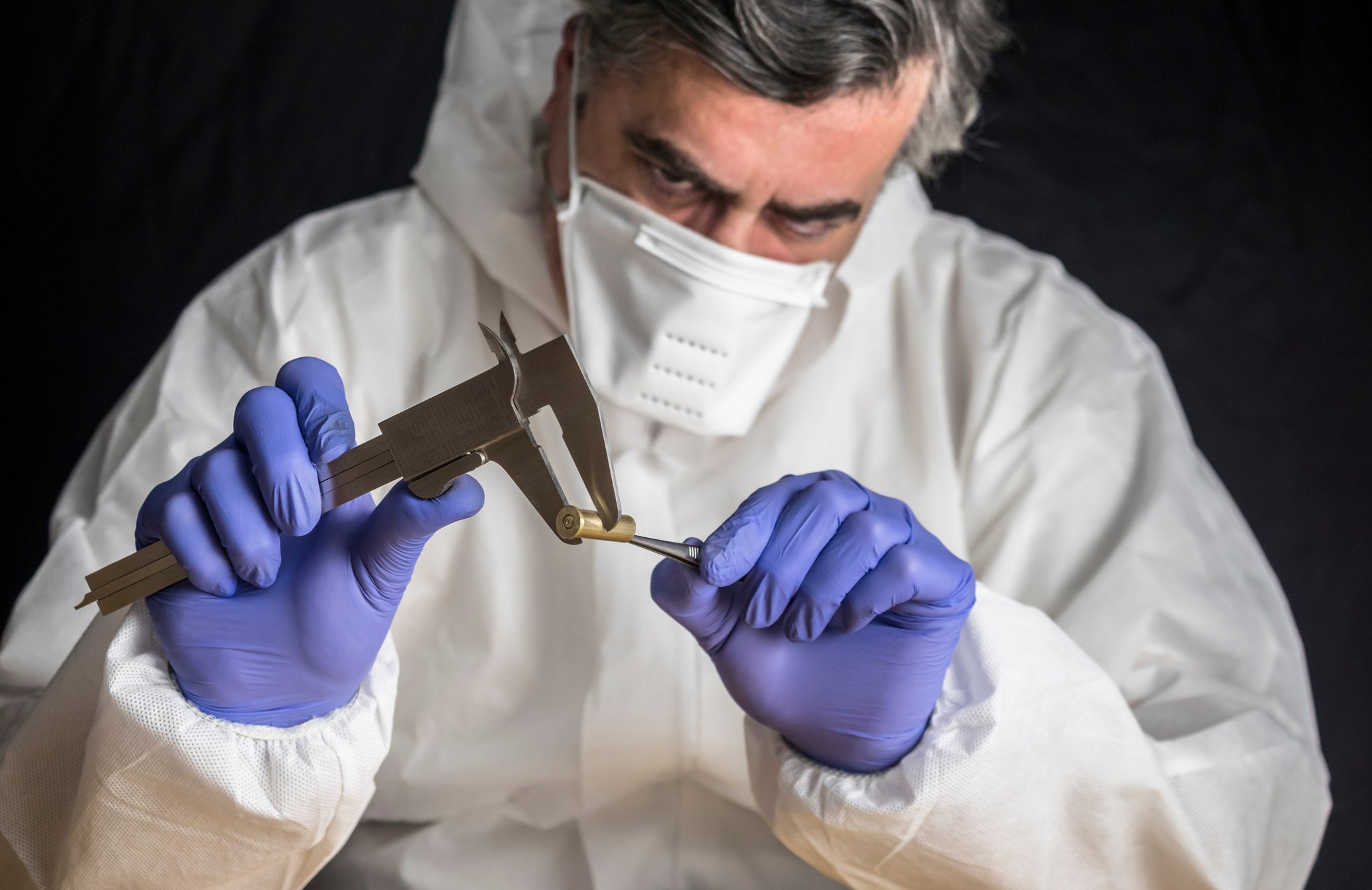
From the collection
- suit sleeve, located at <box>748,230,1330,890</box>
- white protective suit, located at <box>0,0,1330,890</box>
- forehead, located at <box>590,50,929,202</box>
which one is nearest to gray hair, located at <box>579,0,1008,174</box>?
forehead, located at <box>590,50,929,202</box>

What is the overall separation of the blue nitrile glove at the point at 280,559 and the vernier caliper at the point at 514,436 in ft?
0.13

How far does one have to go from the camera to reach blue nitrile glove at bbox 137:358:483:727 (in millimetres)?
947

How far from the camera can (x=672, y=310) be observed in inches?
51.2

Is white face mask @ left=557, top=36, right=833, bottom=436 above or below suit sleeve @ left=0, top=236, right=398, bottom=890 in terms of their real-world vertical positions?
above

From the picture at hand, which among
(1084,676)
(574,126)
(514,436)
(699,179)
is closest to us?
(514,436)

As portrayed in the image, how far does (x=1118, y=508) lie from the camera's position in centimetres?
151

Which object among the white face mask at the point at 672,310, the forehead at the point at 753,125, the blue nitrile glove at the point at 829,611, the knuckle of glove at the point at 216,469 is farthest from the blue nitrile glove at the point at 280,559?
the forehead at the point at 753,125

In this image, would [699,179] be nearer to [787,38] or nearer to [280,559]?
[787,38]

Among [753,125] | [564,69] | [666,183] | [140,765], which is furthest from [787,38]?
[140,765]

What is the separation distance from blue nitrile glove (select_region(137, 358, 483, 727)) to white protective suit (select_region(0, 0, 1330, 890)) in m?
0.06

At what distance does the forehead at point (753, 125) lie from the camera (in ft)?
4.13

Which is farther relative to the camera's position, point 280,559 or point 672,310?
point 672,310

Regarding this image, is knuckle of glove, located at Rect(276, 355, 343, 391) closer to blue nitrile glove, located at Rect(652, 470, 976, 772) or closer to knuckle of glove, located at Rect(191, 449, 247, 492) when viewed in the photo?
knuckle of glove, located at Rect(191, 449, 247, 492)

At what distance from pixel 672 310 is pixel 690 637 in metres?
0.37
